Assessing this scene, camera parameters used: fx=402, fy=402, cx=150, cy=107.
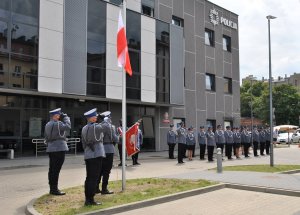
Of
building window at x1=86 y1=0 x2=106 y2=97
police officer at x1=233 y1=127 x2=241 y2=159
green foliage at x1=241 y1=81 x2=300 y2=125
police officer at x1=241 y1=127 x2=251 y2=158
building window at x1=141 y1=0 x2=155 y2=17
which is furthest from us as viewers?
green foliage at x1=241 y1=81 x2=300 y2=125

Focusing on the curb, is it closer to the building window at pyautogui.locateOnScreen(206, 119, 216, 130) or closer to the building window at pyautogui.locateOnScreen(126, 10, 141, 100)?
the building window at pyautogui.locateOnScreen(126, 10, 141, 100)

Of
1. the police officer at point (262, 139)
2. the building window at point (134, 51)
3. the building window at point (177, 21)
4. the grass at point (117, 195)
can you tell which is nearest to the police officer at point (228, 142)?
the police officer at point (262, 139)

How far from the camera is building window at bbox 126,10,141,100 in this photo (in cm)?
2331

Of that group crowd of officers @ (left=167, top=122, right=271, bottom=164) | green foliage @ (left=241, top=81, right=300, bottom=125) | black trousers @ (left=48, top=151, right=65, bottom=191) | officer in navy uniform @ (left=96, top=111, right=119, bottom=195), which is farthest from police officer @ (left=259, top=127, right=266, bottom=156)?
green foliage @ (left=241, top=81, right=300, bottom=125)

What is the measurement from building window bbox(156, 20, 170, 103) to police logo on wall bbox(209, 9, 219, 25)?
25.3 feet

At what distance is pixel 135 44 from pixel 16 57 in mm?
7832

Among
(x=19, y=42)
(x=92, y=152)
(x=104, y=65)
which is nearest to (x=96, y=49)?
(x=104, y=65)

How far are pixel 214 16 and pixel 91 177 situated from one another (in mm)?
27325

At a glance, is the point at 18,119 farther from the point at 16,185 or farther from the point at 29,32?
the point at 16,185

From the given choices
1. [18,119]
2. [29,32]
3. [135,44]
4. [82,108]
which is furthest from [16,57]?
[135,44]

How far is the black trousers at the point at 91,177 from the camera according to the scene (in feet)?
26.1

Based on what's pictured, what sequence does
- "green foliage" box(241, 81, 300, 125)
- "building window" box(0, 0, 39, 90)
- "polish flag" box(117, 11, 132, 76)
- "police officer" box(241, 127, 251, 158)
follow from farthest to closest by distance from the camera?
"green foliage" box(241, 81, 300, 125) → "police officer" box(241, 127, 251, 158) → "building window" box(0, 0, 39, 90) → "polish flag" box(117, 11, 132, 76)

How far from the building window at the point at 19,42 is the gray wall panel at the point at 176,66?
10.1 metres

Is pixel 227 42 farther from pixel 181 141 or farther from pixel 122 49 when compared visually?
pixel 122 49
